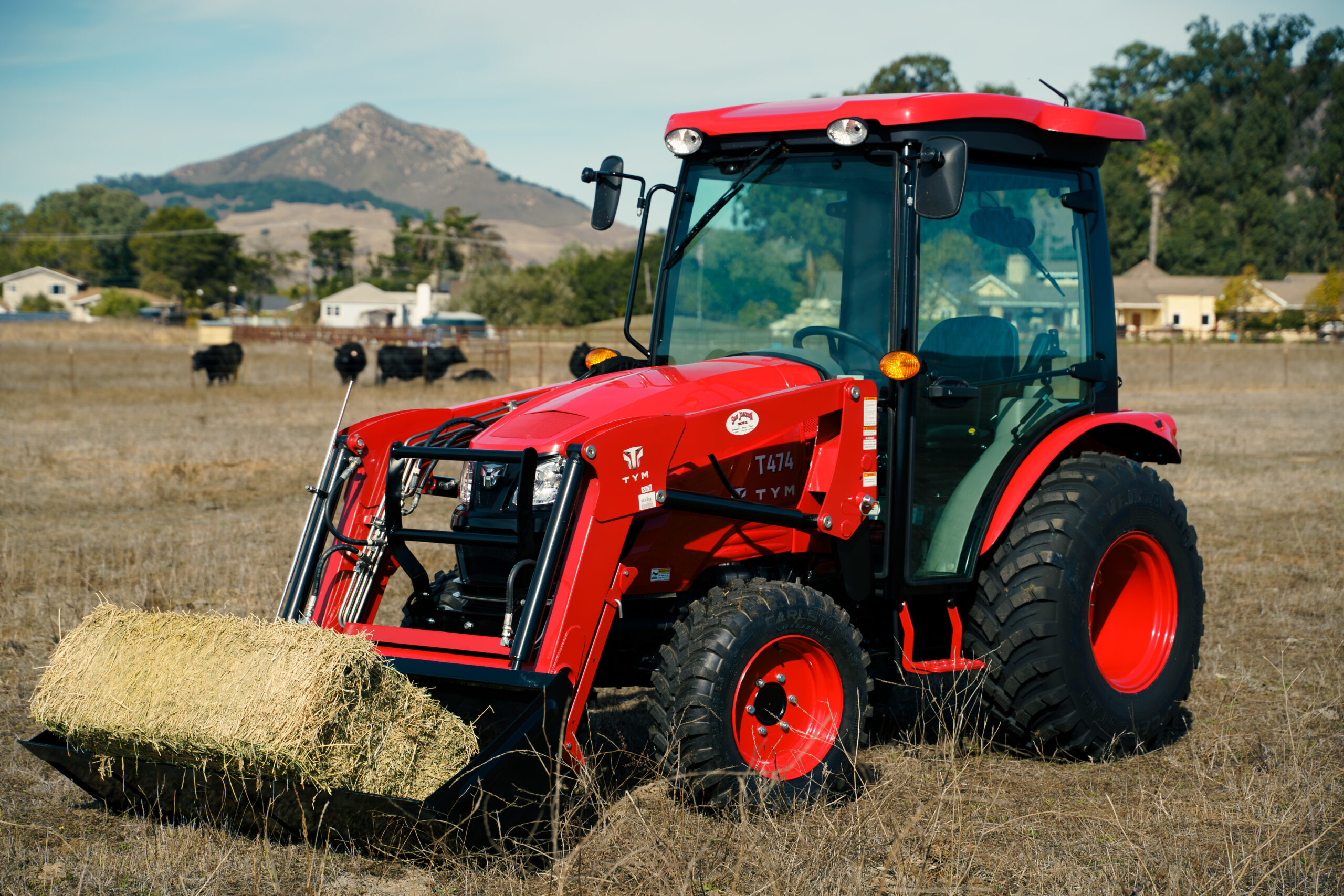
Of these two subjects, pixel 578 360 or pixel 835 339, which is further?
pixel 578 360

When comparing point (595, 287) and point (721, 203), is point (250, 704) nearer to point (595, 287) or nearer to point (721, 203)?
point (721, 203)

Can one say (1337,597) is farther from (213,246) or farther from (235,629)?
(213,246)

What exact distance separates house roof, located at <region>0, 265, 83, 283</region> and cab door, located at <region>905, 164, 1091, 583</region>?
135732 mm

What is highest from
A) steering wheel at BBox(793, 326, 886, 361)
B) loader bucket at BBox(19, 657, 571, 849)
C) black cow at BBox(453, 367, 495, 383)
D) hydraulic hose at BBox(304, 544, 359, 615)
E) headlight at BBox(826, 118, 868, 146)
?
headlight at BBox(826, 118, 868, 146)

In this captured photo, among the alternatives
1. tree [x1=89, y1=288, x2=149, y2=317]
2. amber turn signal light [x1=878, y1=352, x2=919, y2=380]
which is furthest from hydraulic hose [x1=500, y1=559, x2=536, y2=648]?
tree [x1=89, y1=288, x2=149, y2=317]

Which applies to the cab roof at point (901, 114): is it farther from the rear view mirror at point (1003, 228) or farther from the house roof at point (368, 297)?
the house roof at point (368, 297)

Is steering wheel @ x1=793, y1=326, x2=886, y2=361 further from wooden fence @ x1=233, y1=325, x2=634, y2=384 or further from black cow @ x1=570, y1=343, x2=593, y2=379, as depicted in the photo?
wooden fence @ x1=233, y1=325, x2=634, y2=384

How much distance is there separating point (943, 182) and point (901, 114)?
51 cm

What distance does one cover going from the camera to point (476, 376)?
105 feet

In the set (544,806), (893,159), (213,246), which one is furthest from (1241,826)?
(213,246)

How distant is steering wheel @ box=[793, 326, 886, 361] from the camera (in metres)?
4.60

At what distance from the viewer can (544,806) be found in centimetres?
343

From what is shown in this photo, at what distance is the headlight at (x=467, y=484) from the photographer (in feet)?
13.9

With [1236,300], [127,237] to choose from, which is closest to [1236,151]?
[1236,300]
